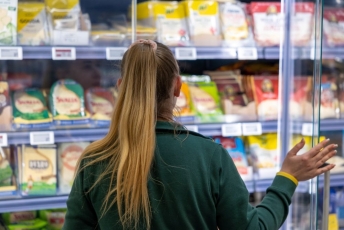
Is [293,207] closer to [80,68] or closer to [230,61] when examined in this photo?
[230,61]

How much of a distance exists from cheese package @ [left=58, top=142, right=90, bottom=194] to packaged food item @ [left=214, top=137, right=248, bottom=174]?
0.82 meters

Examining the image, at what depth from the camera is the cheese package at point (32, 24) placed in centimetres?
255

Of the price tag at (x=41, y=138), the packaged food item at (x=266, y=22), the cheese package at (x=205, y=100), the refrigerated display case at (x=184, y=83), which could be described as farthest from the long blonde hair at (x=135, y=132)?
the packaged food item at (x=266, y=22)

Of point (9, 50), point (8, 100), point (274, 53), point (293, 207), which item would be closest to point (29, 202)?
point (8, 100)

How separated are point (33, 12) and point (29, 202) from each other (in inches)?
36.2

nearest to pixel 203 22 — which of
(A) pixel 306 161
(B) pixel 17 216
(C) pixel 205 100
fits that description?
(C) pixel 205 100

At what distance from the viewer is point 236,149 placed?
3121mm

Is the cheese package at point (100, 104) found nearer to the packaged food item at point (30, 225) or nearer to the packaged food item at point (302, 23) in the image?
the packaged food item at point (30, 225)

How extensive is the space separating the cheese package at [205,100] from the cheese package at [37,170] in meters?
0.82

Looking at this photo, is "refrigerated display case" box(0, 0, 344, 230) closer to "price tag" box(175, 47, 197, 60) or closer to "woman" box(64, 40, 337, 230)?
"price tag" box(175, 47, 197, 60)

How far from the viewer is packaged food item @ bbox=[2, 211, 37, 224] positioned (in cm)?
271

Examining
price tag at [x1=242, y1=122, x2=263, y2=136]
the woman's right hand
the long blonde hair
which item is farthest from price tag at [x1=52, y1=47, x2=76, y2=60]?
the woman's right hand

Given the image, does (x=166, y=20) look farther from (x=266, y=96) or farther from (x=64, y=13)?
(x=266, y=96)

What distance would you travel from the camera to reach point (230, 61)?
10.8ft
